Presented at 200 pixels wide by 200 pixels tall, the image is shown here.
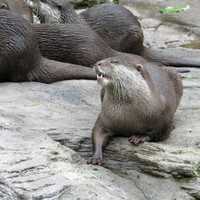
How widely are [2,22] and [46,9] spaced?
3.48 ft

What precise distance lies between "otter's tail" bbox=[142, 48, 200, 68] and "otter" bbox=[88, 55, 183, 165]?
6.09 ft

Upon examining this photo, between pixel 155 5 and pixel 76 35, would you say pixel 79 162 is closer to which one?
pixel 76 35

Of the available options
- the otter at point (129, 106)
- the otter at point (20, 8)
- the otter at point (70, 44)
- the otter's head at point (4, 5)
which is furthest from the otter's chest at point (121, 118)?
the otter at point (20, 8)

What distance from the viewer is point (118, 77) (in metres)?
3.46

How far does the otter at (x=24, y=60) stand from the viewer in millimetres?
4742

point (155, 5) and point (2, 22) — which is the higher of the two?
point (2, 22)

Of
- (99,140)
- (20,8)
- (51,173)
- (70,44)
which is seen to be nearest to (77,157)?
(99,140)

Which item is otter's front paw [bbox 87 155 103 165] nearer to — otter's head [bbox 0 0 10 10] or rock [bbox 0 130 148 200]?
rock [bbox 0 130 148 200]

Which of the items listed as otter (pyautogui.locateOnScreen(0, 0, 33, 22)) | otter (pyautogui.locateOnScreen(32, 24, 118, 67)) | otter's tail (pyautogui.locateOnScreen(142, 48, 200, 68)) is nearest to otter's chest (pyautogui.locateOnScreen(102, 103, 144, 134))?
otter (pyautogui.locateOnScreen(32, 24, 118, 67))

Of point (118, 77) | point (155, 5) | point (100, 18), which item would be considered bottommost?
point (155, 5)

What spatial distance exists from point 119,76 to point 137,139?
33 centimetres

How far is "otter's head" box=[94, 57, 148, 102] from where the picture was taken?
3445 mm

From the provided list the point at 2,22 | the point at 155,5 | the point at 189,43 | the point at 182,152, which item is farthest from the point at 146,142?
the point at 155,5

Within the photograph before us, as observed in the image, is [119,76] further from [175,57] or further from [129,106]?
[175,57]
